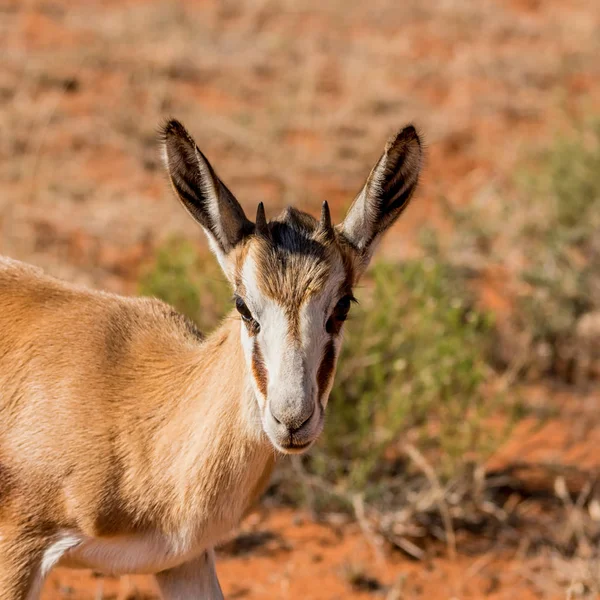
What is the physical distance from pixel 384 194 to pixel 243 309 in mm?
805

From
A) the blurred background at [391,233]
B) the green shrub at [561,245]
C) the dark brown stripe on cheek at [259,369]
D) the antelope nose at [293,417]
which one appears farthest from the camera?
the green shrub at [561,245]

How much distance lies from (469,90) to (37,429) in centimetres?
1218

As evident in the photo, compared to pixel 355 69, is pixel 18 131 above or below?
below

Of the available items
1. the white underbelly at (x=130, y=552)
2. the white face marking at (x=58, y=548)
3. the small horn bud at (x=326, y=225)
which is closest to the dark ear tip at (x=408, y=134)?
the small horn bud at (x=326, y=225)

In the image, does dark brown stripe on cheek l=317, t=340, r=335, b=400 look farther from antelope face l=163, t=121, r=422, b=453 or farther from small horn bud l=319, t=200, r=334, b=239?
small horn bud l=319, t=200, r=334, b=239

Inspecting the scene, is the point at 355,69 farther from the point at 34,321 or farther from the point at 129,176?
the point at 34,321

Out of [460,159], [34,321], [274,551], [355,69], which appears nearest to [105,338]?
[34,321]

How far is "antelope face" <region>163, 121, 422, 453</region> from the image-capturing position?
4.07 m

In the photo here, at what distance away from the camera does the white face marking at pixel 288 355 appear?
401 cm

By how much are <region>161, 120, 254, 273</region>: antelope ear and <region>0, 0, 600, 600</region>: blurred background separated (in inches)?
72.0

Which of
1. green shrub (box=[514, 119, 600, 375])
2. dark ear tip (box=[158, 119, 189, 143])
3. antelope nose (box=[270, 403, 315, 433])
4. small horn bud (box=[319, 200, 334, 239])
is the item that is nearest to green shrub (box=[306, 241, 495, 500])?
green shrub (box=[514, 119, 600, 375])

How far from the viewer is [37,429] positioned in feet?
15.4

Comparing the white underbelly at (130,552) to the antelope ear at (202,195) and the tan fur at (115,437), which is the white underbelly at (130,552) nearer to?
the tan fur at (115,437)

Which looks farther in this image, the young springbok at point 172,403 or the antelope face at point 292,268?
the young springbok at point 172,403
